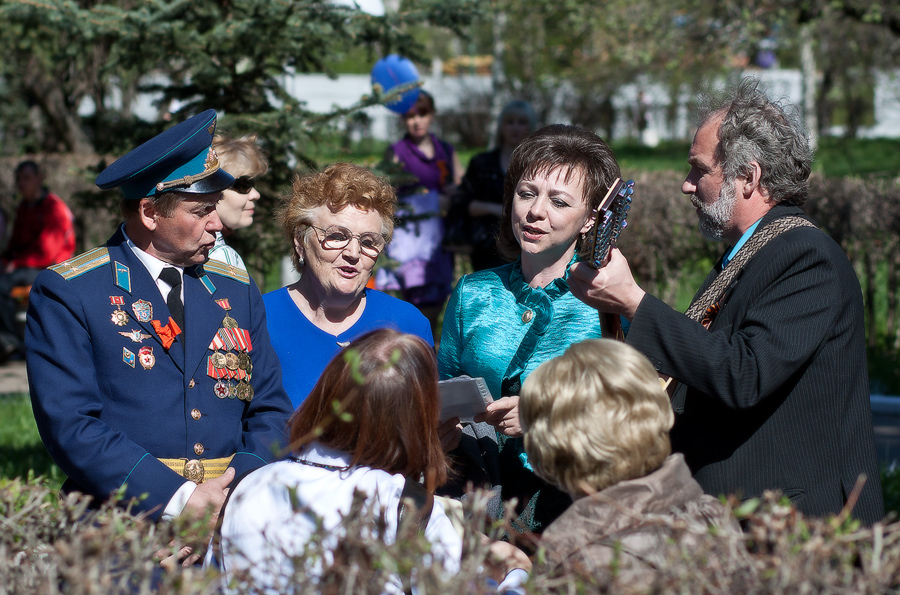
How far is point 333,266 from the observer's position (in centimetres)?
336

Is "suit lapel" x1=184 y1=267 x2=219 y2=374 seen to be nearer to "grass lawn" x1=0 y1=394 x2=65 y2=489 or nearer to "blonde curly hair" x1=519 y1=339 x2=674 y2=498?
"blonde curly hair" x1=519 y1=339 x2=674 y2=498

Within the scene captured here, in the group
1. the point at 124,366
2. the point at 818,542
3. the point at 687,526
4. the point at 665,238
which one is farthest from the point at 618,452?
the point at 665,238

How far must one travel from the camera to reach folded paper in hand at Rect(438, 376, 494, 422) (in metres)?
2.67

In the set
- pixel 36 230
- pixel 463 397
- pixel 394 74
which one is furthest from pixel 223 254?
pixel 36 230

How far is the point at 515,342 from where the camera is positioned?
3139 mm

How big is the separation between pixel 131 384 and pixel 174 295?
1.13ft

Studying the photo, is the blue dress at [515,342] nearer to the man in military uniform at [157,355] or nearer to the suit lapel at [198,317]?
the man in military uniform at [157,355]

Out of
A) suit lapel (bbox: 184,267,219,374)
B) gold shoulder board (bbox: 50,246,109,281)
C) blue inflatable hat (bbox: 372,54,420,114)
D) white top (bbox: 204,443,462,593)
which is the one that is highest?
blue inflatable hat (bbox: 372,54,420,114)

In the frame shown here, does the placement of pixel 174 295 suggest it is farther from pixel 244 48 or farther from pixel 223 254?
pixel 244 48

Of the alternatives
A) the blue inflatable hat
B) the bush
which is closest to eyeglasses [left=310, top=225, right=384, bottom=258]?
the bush

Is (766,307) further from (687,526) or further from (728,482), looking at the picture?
(687,526)

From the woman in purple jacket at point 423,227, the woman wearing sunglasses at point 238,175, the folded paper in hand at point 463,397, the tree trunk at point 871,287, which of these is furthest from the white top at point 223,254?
the tree trunk at point 871,287

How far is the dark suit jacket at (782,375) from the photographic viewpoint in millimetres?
2383

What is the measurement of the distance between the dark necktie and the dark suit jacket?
4.76ft
